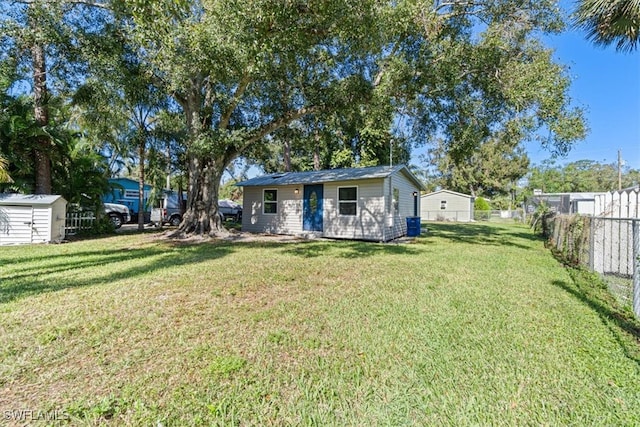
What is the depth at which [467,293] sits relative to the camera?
453 centimetres

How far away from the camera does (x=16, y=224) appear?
8.54m

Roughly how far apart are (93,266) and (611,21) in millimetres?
9416

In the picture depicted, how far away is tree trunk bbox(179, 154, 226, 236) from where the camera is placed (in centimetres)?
1145

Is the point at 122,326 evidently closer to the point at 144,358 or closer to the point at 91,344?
the point at 91,344

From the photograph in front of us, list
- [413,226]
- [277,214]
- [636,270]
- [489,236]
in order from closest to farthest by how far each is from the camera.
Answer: [636,270] < [413,226] < [277,214] < [489,236]

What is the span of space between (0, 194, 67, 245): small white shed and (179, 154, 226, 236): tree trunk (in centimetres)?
376

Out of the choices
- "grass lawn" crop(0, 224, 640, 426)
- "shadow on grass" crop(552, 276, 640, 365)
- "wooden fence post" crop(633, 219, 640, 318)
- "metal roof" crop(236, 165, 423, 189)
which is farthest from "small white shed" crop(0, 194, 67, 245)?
"wooden fence post" crop(633, 219, 640, 318)

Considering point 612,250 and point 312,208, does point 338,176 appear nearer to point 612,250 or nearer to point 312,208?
point 312,208

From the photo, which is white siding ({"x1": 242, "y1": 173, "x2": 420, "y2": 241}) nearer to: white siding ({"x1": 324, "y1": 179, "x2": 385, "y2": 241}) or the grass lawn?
white siding ({"x1": 324, "y1": 179, "x2": 385, "y2": 241})

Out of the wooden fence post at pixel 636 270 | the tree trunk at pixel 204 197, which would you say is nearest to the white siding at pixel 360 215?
the tree trunk at pixel 204 197

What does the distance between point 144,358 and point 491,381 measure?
9.07 feet

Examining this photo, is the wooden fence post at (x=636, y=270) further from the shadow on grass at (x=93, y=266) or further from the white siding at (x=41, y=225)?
the white siding at (x=41, y=225)

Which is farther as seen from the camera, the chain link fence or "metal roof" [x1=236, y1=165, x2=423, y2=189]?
"metal roof" [x1=236, y1=165, x2=423, y2=189]

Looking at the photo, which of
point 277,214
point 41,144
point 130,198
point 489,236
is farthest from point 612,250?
point 130,198
